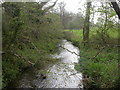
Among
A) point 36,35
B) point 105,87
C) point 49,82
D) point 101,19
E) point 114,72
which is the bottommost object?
point 49,82

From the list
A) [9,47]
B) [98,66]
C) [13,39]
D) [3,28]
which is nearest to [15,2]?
[3,28]

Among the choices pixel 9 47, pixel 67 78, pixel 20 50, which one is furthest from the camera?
pixel 20 50

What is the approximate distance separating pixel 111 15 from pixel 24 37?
6.78m

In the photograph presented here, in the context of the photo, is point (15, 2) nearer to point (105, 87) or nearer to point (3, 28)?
point (3, 28)

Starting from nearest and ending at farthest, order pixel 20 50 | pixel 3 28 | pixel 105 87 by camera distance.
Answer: pixel 105 87, pixel 3 28, pixel 20 50

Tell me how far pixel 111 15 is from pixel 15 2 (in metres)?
7.11

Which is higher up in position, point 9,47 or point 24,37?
point 24,37

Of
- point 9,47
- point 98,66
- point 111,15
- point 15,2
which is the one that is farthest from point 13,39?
point 111,15

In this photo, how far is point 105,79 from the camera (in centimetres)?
520

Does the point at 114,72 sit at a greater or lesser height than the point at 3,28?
lesser

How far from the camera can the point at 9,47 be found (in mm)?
6125

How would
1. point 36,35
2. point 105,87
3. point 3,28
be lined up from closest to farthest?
1. point 105,87
2. point 3,28
3. point 36,35

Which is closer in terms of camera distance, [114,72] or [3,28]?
[114,72]

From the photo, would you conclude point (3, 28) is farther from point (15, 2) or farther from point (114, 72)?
point (114, 72)
